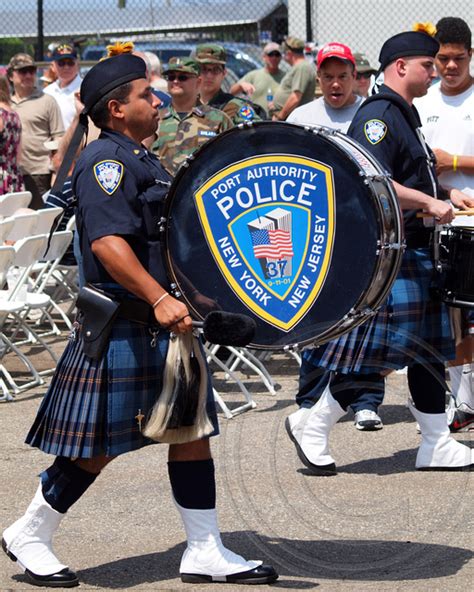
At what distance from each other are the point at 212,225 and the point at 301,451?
1732 mm

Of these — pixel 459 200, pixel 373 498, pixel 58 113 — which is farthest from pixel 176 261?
pixel 58 113

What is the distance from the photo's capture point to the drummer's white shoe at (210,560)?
4031 millimetres

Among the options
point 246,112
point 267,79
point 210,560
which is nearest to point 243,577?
point 210,560

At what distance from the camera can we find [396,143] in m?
5.17

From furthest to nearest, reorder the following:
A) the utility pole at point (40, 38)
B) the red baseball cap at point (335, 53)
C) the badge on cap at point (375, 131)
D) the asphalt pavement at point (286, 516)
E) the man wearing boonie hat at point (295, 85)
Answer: the utility pole at point (40, 38)
the man wearing boonie hat at point (295, 85)
the red baseball cap at point (335, 53)
the badge on cap at point (375, 131)
the asphalt pavement at point (286, 516)

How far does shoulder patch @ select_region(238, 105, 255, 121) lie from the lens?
27.1 feet

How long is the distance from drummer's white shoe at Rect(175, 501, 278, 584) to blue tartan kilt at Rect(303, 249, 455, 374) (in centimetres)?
145

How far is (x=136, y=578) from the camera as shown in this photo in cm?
413

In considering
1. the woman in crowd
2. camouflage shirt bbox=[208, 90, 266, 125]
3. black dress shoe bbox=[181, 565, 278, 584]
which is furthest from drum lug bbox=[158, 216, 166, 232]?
the woman in crowd

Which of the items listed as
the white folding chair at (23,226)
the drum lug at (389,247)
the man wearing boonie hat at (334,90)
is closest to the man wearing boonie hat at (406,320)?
→ the drum lug at (389,247)

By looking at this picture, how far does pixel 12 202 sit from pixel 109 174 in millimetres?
5445

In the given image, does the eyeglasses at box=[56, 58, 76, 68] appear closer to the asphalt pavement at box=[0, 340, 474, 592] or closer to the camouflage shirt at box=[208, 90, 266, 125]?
the camouflage shirt at box=[208, 90, 266, 125]

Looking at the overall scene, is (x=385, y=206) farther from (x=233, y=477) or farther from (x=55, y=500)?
(x=233, y=477)

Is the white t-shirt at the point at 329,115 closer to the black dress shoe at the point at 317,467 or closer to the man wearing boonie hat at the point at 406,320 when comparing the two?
the man wearing boonie hat at the point at 406,320
